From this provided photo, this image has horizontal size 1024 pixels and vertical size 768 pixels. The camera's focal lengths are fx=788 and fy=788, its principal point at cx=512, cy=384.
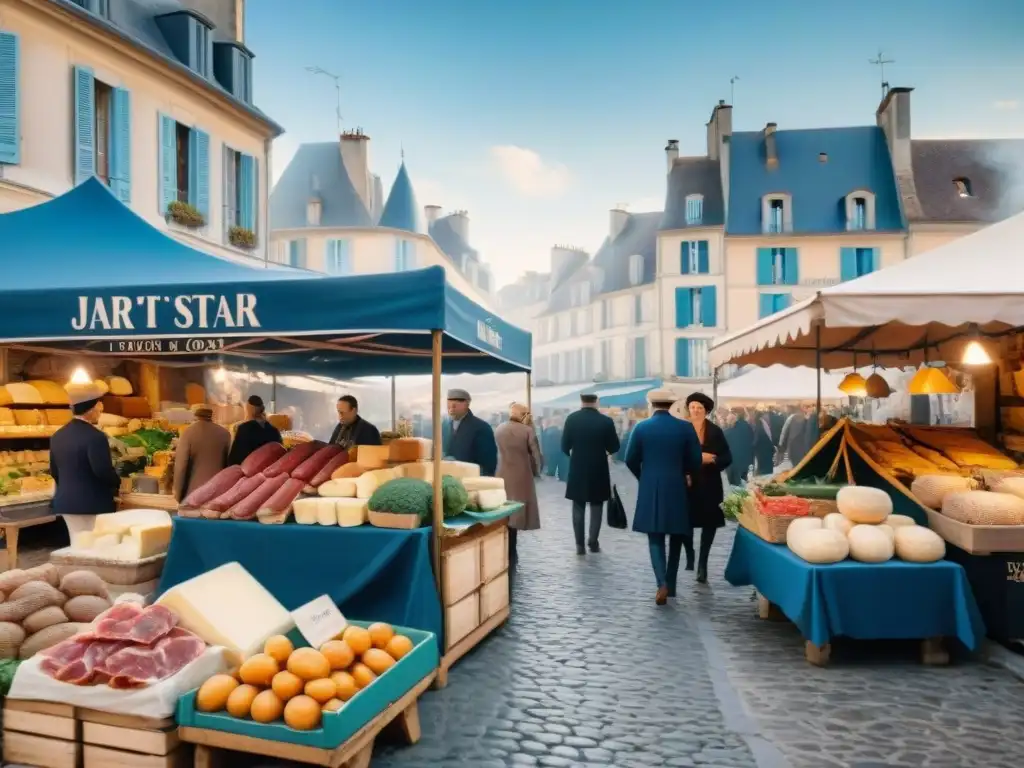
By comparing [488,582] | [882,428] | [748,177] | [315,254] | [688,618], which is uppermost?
[748,177]

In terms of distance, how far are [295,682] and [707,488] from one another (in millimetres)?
5023

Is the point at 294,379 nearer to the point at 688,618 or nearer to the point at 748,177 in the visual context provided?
the point at 688,618

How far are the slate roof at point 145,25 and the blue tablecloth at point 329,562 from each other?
903cm

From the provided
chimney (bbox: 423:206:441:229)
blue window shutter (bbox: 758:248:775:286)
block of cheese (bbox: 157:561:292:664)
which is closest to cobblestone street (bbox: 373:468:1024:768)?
block of cheese (bbox: 157:561:292:664)

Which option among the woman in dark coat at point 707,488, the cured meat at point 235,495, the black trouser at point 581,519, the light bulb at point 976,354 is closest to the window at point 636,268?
the black trouser at point 581,519

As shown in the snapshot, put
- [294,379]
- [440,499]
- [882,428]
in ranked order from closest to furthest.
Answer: [440,499], [882,428], [294,379]

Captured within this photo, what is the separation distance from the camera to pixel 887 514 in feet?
18.6

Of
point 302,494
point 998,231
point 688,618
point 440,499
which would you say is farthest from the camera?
point 998,231

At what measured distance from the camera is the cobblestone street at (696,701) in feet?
12.8

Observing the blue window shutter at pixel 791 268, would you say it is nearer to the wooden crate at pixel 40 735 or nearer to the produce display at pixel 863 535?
the produce display at pixel 863 535

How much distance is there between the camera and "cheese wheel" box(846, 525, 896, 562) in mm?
5301

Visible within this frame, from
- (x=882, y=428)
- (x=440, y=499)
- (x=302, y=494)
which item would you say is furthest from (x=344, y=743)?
(x=882, y=428)

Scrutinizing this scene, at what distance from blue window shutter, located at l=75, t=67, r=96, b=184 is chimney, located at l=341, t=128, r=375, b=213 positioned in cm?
2370

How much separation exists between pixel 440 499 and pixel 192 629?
166 cm
